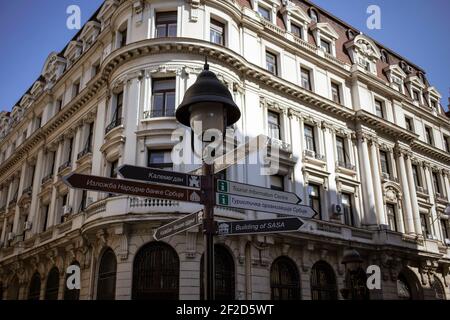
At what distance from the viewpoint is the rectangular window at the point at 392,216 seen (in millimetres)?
26734

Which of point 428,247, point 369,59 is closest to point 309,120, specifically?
point 369,59

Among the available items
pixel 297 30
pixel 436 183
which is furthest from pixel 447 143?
pixel 297 30

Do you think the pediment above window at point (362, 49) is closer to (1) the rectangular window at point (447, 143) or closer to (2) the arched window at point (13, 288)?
(1) the rectangular window at point (447, 143)

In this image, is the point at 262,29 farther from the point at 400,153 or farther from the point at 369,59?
the point at 400,153

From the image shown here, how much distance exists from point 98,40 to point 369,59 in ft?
58.2

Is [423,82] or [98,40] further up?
[423,82]

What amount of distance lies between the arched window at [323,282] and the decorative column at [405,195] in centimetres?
786

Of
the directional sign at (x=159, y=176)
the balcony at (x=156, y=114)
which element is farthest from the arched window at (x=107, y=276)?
the directional sign at (x=159, y=176)

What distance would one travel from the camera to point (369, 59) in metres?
30.6

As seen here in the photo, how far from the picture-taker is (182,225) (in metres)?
6.86

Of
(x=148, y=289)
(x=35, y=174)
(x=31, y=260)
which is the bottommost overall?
(x=148, y=289)

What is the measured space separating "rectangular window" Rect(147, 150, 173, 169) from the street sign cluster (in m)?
A: 12.1

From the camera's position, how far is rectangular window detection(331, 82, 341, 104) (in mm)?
27297

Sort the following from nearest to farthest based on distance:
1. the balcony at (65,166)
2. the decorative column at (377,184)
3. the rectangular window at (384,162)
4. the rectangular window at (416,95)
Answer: the balcony at (65,166), the decorative column at (377,184), the rectangular window at (384,162), the rectangular window at (416,95)
